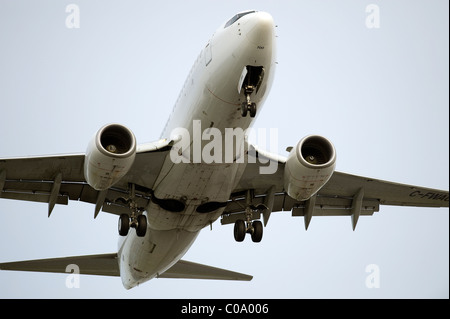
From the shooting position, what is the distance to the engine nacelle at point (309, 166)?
19391mm

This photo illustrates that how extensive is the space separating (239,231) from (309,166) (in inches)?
161

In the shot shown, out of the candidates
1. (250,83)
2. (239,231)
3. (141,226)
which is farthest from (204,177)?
(250,83)

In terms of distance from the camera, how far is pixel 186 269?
88.4 feet

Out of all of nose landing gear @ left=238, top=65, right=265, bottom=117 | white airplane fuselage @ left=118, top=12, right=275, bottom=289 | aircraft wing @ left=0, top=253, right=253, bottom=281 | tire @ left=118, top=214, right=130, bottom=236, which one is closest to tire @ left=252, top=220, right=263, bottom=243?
white airplane fuselage @ left=118, top=12, right=275, bottom=289

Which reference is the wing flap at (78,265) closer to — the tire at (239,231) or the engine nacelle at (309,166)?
the tire at (239,231)

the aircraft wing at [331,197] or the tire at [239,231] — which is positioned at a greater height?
the aircraft wing at [331,197]

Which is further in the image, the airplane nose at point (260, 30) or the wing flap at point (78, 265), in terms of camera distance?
the wing flap at point (78, 265)

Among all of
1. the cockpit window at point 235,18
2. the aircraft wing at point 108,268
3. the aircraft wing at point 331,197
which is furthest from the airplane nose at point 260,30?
the aircraft wing at point 108,268

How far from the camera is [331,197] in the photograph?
24609 millimetres

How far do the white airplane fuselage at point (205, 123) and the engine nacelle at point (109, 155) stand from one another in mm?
1692

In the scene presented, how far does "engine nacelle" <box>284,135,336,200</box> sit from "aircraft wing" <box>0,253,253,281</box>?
685 centimetres

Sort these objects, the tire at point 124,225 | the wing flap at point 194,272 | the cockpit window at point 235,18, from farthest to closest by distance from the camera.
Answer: the wing flap at point 194,272 < the tire at point 124,225 < the cockpit window at point 235,18

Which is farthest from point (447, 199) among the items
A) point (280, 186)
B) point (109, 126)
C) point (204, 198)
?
point (109, 126)

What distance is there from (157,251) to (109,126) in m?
5.95
